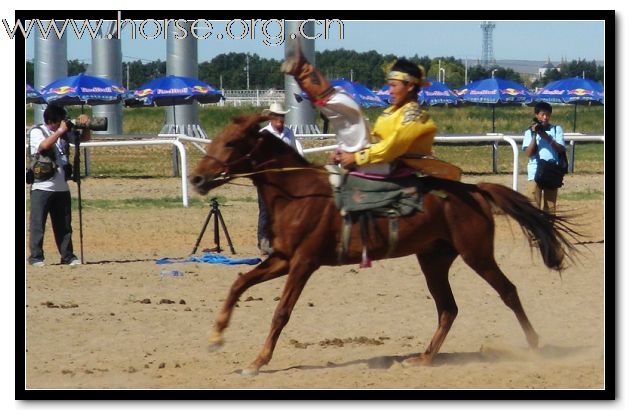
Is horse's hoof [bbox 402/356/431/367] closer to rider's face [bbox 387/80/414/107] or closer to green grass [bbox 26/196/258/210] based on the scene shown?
rider's face [bbox 387/80/414/107]

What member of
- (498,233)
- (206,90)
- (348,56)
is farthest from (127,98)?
(498,233)

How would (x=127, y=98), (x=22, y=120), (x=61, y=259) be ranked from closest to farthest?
(x=22, y=120), (x=61, y=259), (x=127, y=98)

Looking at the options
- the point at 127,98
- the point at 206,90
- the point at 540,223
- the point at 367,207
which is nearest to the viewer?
the point at 367,207

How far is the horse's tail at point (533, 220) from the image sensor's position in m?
9.17

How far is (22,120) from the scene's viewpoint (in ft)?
26.0

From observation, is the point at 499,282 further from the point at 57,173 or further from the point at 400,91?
the point at 57,173

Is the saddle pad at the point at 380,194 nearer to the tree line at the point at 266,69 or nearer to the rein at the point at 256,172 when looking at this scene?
the rein at the point at 256,172

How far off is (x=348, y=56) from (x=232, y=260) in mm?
22518

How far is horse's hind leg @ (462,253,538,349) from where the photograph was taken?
891cm

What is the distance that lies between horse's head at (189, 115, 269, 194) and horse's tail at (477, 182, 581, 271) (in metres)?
1.79

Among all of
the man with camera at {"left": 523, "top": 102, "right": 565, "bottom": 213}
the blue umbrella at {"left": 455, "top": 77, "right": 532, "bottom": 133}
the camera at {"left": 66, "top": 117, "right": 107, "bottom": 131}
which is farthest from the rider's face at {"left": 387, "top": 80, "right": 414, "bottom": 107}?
the blue umbrella at {"left": 455, "top": 77, "right": 532, "bottom": 133}

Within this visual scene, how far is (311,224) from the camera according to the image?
28.1 feet

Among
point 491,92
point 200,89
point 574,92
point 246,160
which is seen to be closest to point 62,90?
point 200,89

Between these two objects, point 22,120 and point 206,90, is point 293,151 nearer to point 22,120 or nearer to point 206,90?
point 22,120
